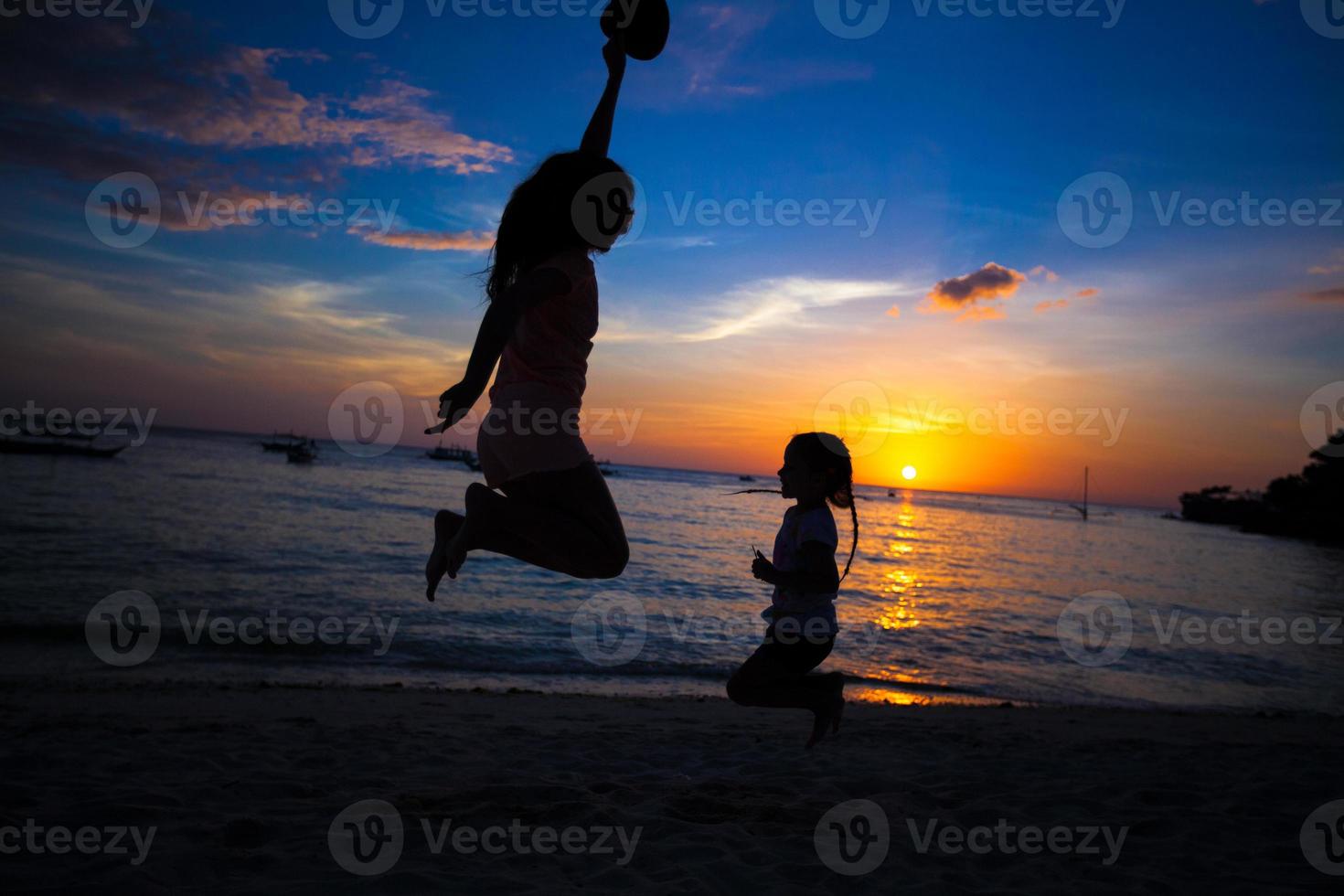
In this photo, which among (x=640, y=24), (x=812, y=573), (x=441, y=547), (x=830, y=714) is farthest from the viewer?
(x=830, y=714)

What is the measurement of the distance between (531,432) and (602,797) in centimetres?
433

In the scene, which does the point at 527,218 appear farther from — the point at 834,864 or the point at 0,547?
the point at 0,547

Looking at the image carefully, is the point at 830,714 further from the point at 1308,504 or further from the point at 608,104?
the point at 1308,504

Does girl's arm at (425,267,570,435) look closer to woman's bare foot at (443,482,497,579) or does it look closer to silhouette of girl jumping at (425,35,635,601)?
silhouette of girl jumping at (425,35,635,601)

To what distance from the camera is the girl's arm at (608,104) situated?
130 inches

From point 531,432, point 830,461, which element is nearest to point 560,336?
point 531,432

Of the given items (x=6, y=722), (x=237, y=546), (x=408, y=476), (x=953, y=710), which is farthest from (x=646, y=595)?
(x=408, y=476)

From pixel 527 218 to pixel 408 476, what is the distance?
69.7 metres

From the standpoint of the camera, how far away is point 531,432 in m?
2.79

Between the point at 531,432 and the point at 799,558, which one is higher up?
the point at 531,432

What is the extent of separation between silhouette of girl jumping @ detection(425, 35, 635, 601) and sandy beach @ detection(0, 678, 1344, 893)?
8.73 feet

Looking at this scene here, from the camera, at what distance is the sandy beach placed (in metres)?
4.62

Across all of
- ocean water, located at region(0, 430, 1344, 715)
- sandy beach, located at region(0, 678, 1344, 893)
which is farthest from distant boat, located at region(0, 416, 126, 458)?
sandy beach, located at region(0, 678, 1344, 893)

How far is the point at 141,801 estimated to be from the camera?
17.5 ft
